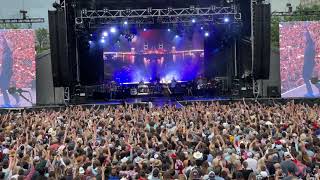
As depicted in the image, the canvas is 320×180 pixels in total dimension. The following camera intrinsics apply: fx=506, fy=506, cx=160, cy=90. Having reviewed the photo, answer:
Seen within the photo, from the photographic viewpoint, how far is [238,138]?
33.8 feet

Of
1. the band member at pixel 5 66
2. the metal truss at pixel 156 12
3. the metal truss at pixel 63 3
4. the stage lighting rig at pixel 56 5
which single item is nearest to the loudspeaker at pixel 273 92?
the metal truss at pixel 156 12

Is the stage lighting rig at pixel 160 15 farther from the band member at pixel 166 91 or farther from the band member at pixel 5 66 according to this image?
the band member at pixel 5 66

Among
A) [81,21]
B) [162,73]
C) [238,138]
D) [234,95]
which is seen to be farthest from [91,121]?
[162,73]

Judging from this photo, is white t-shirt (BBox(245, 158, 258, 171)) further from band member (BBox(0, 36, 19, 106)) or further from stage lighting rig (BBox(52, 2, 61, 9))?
band member (BBox(0, 36, 19, 106))

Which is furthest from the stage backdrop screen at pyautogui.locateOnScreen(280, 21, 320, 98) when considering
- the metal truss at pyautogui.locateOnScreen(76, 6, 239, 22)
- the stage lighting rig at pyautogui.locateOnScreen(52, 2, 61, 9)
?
the stage lighting rig at pyautogui.locateOnScreen(52, 2, 61, 9)

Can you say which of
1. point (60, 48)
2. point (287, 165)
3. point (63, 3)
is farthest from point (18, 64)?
point (287, 165)

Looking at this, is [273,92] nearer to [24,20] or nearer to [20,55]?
[20,55]

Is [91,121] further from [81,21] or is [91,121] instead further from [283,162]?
[81,21]

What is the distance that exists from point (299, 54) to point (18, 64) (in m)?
13.9

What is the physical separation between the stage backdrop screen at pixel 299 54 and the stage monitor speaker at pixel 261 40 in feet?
9.63

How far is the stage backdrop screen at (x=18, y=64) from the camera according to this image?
24719 mm

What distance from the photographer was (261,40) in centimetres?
2236

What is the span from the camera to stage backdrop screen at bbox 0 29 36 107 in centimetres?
2472

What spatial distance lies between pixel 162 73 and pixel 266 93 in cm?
709
